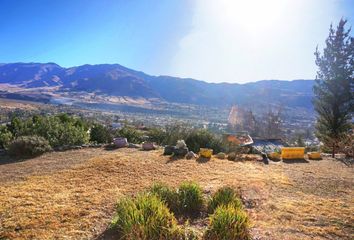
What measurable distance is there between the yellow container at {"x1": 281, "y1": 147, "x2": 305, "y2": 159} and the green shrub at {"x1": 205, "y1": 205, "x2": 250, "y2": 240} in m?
8.37

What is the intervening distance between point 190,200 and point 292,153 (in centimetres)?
789

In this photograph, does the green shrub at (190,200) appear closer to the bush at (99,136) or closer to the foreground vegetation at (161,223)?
the foreground vegetation at (161,223)

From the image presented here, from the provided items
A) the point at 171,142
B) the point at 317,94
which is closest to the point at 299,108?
the point at 317,94

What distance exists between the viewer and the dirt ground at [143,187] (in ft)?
16.4

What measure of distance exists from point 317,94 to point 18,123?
19.1 meters

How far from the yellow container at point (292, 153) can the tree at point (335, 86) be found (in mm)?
9696

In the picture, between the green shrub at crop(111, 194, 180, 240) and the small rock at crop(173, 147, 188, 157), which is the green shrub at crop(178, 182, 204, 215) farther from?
the small rock at crop(173, 147, 188, 157)

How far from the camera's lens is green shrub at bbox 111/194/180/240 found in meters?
4.32

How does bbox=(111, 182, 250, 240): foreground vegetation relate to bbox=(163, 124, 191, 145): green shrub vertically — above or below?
above

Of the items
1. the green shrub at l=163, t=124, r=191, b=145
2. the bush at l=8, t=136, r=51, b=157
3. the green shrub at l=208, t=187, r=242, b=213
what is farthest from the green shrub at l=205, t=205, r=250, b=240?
the green shrub at l=163, t=124, r=191, b=145

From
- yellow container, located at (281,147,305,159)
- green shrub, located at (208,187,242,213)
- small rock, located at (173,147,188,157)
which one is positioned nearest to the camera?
green shrub, located at (208,187,242,213)

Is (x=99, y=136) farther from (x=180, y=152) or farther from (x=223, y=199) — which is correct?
(x=223, y=199)

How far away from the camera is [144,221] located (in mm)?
4477

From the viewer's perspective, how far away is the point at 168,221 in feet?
15.4
